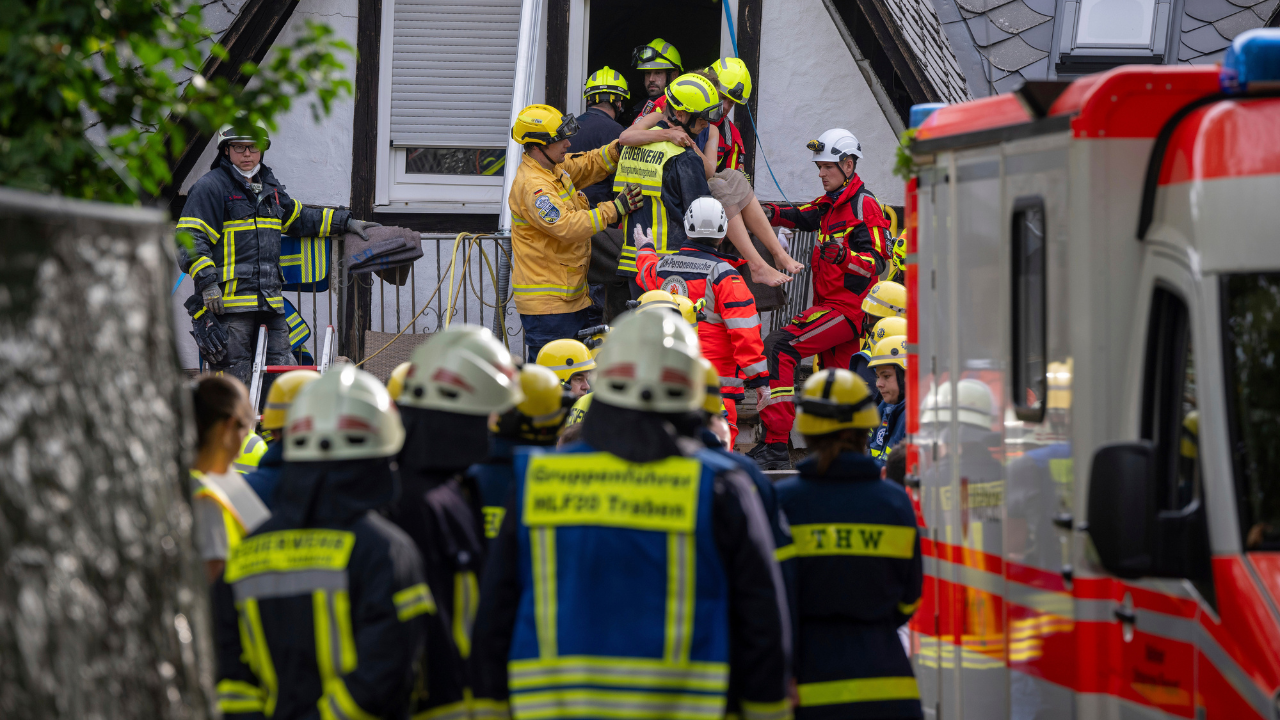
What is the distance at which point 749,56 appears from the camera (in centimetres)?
1211

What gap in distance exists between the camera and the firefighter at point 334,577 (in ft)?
10.8

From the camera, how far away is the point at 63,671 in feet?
6.86

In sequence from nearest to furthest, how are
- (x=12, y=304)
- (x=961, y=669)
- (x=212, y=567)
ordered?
1. (x=12, y=304)
2. (x=212, y=567)
3. (x=961, y=669)

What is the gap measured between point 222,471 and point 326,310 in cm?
773

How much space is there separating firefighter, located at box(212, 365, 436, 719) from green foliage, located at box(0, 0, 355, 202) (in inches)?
29.7

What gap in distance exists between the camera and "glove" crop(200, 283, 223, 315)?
9406 millimetres

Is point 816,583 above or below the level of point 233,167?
below

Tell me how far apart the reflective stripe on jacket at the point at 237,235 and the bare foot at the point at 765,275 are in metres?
3.34

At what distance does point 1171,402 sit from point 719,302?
5435 millimetres

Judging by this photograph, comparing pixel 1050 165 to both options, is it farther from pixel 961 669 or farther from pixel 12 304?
pixel 12 304

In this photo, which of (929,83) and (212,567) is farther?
(929,83)

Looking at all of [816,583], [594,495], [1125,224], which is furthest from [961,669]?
[594,495]

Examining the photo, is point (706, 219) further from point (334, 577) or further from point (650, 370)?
point (334, 577)

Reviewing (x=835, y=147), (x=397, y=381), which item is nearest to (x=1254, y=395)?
(x=397, y=381)
